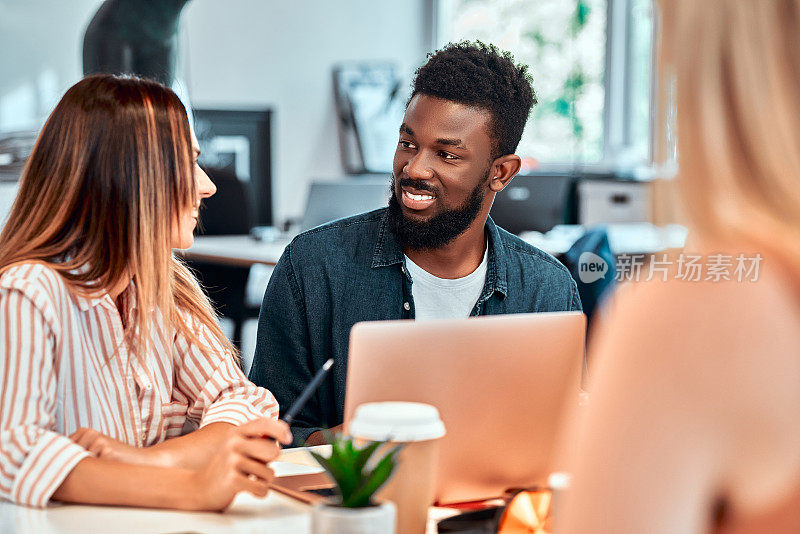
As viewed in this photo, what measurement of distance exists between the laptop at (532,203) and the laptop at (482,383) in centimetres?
298

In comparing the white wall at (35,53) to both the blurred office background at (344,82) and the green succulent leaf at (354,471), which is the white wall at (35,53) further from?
the green succulent leaf at (354,471)

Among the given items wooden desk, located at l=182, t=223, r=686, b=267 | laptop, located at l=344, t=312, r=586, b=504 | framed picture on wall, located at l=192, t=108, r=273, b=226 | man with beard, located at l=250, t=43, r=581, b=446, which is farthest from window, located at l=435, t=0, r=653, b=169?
laptop, located at l=344, t=312, r=586, b=504

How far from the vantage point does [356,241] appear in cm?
188

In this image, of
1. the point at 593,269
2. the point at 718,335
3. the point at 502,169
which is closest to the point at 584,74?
the point at 593,269

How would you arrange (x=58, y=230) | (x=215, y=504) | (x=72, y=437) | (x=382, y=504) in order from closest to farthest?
(x=382, y=504) < (x=215, y=504) < (x=72, y=437) < (x=58, y=230)

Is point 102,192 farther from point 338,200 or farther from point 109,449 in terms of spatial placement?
point 338,200

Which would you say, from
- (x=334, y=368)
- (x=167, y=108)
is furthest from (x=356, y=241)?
(x=167, y=108)

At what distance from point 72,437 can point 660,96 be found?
0.87 m

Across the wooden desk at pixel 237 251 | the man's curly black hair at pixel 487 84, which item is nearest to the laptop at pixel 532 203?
the wooden desk at pixel 237 251

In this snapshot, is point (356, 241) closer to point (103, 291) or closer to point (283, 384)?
point (283, 384)

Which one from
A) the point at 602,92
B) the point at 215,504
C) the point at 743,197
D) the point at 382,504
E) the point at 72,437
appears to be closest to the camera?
the point at 743,197

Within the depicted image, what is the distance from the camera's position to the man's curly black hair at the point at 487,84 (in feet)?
6.22

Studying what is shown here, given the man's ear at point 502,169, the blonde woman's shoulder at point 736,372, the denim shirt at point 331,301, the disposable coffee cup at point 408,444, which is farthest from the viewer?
the man's ear at point 502,169

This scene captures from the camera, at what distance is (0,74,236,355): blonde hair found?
1.35m
